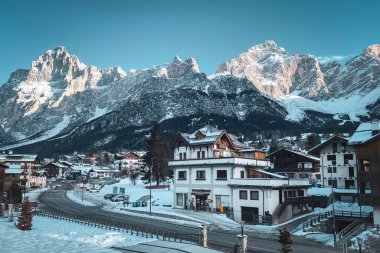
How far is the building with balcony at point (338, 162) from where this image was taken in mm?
74875

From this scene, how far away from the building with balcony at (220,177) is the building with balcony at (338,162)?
1340 centimetres

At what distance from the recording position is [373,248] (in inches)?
1670

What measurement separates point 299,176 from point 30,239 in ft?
222

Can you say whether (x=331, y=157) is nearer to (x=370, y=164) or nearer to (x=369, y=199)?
(x=370, y=164)

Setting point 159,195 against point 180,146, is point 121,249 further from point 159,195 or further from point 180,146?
point 159,195

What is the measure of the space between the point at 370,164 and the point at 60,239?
134 ft

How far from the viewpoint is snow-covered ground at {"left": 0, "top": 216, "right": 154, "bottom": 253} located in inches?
1332

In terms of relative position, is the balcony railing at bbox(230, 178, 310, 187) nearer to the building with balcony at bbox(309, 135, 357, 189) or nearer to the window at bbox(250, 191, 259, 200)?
the window at bbox(250, 191, 259, 200)

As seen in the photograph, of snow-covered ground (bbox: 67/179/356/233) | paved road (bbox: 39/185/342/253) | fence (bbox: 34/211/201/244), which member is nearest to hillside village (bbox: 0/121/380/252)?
snow-covered ground (bbox: 67/179/356/233)

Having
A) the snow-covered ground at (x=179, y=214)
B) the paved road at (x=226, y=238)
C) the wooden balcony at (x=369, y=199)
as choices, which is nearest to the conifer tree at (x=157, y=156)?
the snow-covered ground at (x=179, y=214)

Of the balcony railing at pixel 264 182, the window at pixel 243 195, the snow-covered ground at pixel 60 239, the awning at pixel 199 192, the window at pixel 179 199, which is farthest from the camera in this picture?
the window at pixel 179 199

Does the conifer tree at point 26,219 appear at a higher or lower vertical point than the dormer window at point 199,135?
lower

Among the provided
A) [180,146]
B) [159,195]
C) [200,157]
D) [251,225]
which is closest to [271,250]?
[251,225]

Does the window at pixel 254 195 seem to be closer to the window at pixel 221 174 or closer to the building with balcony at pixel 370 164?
the window at pixel 221 174
